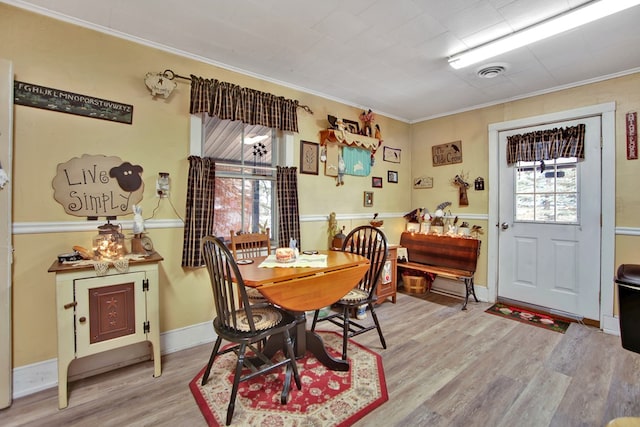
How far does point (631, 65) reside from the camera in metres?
2.56

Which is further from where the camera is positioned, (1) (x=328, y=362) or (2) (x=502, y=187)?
(2) (x=502, y=187)

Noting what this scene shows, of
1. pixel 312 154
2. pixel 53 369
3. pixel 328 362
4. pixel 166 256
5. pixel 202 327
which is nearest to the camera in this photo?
pixel 53 369

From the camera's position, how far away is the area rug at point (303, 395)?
1592mm

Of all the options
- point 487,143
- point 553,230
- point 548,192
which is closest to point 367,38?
point 487,143

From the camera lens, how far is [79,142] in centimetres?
202

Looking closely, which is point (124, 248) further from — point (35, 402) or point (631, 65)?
point (631, 65)

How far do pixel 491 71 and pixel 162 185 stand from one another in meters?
3.00

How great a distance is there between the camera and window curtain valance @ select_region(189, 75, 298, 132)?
2.41m

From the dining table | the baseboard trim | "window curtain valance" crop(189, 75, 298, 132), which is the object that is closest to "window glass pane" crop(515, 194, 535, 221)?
the dining table

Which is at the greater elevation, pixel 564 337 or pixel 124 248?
pixel 124 248

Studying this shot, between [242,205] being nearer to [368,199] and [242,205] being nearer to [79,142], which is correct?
[79,142]

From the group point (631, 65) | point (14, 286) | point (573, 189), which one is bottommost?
point (14, 286)

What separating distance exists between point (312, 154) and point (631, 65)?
2944 mm

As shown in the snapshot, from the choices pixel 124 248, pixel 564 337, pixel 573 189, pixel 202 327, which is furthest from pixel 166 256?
pixel 573 189
